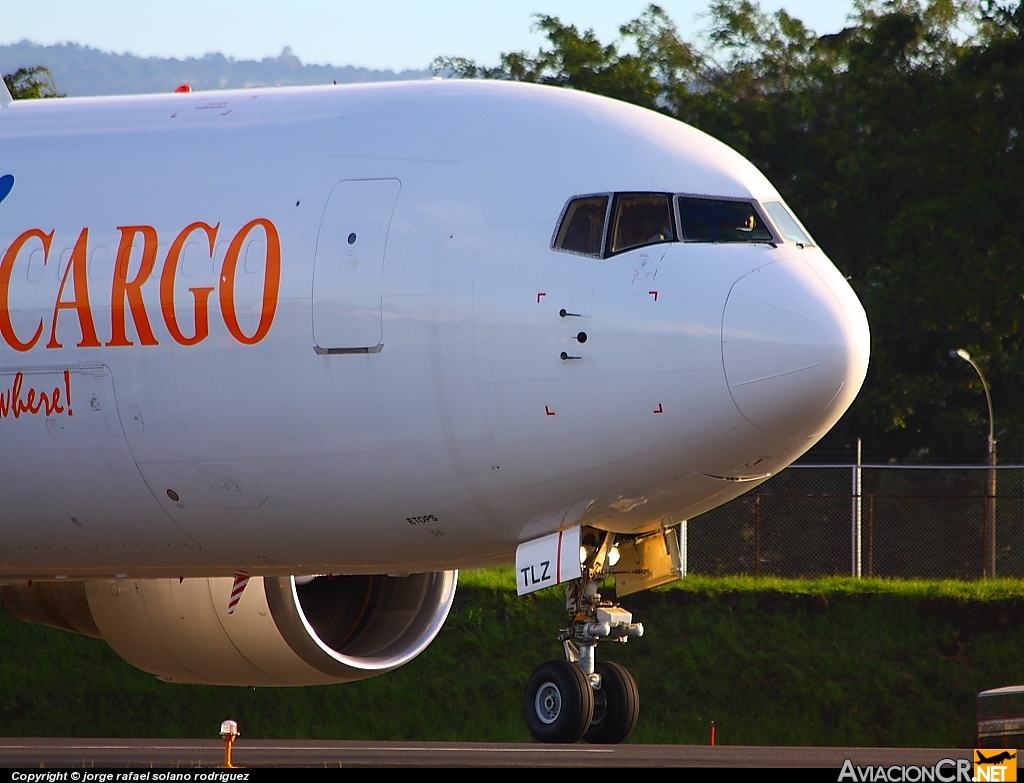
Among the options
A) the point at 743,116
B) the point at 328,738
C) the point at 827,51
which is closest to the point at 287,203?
the point at 328,738

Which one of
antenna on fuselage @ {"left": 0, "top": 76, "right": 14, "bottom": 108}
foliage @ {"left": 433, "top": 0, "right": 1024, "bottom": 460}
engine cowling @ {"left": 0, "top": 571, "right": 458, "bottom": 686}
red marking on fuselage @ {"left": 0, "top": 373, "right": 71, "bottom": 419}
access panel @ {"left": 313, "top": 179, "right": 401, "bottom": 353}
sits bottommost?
engine cowling @ {"left": 0, "top": 571, "right": 458, "bottom": 686}

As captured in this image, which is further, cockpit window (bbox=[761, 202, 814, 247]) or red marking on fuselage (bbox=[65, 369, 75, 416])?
red marking on fuselage (bbox=[65, 369, 75, 416])

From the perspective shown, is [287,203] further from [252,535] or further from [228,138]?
[252,535]

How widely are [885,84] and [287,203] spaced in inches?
1383

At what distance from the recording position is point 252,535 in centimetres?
1277

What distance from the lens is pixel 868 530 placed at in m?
33.4

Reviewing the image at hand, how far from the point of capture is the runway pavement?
1532cm

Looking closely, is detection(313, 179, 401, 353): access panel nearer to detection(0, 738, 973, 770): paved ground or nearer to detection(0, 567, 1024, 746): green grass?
detection(0, 738, 973, 770): paved ground

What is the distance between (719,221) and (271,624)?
566 cm

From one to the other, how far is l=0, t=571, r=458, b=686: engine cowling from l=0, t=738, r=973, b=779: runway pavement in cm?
85

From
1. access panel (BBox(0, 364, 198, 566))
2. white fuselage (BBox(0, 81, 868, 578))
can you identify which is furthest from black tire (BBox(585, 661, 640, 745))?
access panel (BBox(0, 364, 198, 566))

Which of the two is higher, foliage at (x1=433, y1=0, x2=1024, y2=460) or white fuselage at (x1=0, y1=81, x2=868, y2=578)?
foliage at (x1=433, y1=0, x2=1024, y2=460)

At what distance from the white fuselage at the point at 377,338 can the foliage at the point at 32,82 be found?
100 ft

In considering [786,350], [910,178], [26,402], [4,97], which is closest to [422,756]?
[26,402]
